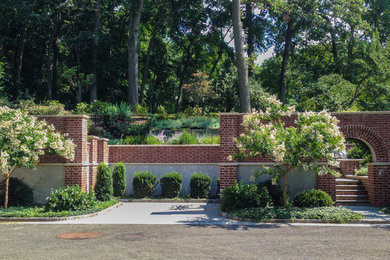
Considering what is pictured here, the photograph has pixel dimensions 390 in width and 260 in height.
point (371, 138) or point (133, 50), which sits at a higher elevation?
point (133, 50)

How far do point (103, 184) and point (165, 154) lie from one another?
3.76 m

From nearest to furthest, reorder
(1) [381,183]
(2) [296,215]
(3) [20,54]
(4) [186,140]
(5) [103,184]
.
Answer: (2) [296,215]
(1) [381,183]
(5) [103,184]
(4) [186,140]
(3) [20,54]

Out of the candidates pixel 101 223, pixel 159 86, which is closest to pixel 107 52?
pixel 159 86

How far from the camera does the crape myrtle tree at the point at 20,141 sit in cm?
1398

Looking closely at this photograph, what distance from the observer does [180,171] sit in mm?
20047

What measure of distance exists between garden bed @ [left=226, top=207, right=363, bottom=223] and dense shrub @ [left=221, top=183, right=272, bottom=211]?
1.81 ft

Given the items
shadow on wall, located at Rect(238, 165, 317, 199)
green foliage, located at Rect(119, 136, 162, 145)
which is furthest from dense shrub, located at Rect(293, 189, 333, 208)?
green foliage, located at Rect(119, 136, 162, 145)

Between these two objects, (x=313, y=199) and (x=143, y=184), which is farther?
(x=143, y=184)

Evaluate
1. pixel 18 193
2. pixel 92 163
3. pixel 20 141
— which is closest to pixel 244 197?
pixel 92 163

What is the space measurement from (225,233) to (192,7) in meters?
32.4

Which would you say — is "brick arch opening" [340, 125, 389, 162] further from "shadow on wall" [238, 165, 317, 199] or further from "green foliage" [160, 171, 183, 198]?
"green foliage" [160, 171, 183, 198]

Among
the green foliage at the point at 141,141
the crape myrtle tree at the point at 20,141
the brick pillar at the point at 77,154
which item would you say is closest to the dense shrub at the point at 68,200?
the brick pillar at the point at 77,154

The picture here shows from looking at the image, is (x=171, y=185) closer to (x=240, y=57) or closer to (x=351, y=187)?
(x=351, y=187)

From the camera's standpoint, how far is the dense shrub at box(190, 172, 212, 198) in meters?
18.8
